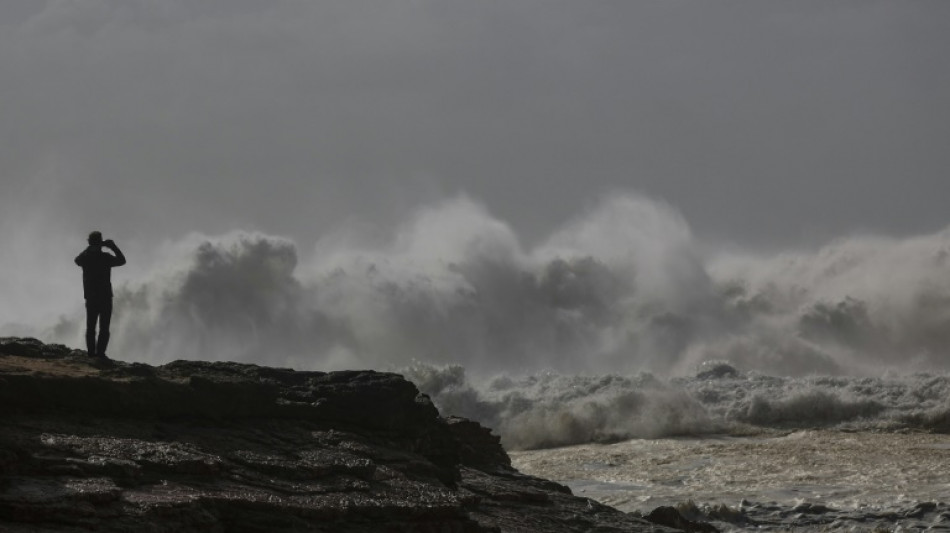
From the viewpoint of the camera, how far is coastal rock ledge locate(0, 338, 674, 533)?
10023mm

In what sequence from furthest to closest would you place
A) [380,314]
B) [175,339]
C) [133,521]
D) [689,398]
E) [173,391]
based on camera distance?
[380,314], [175,339], [689,398], [173,391], [133,521]

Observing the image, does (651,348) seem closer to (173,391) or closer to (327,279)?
(327,279)

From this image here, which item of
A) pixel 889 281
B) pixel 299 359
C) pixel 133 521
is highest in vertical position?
pixel 889 281

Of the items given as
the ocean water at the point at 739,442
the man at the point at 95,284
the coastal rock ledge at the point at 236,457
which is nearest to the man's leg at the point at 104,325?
the man at the point at 95,284

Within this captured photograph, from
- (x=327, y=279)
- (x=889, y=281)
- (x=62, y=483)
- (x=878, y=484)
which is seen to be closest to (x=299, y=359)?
(x=327, y=279)

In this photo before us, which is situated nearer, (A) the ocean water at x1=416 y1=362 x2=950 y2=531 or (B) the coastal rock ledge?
(B) the coastal rock ledge

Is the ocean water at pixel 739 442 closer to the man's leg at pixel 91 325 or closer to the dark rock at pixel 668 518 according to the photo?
the dark rock at pixel 668 518

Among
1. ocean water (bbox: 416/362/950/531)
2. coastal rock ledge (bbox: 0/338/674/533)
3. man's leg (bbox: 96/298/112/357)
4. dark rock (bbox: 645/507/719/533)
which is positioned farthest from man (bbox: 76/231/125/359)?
ocean water (bbox: 416/362/950/531)

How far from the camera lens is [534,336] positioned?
49.4 m

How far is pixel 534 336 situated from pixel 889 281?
11.6 meters

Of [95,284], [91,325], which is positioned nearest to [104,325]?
[91,325]

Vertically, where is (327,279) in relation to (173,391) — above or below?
above

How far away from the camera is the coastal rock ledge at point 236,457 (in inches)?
395

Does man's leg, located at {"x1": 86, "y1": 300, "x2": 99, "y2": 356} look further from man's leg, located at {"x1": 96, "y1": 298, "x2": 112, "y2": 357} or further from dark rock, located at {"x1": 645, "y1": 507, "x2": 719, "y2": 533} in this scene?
dark rock, located at {"x1": 645, "y1": 507, "x2": 719, "y2": 533}
